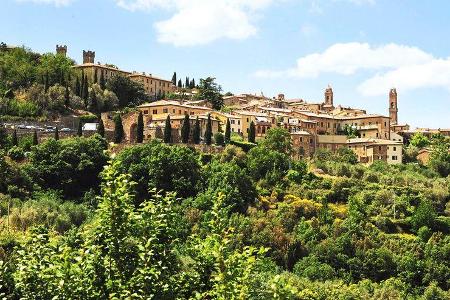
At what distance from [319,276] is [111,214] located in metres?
33.4

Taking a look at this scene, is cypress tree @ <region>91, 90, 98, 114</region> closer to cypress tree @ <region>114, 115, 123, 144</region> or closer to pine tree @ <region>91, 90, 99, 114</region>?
pine tree @ <region>91, 90, 99, 114</region>

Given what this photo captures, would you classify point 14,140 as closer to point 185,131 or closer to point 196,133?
point 185,131

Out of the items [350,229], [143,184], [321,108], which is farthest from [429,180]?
[321,108]

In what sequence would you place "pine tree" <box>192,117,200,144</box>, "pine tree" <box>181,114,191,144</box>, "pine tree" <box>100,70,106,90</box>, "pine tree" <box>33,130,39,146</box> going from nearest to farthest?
1. "pine tree" <box>33,130,39,146</box>
2. "pine tree" <box>181,114,191,144</box>
3. "pine tree" <box>192,117,200,144</box>
4. "pine tree" <box>100,70,106,90</box>

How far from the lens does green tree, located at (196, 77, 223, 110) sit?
81.3 meters

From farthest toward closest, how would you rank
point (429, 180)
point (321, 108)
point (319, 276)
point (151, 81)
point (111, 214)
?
point (321, 108), point (151, 81), point (429, 180), point (319, 276), point (111, 214)

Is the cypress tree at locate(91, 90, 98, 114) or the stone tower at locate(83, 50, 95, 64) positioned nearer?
the cypress tree at locate(91, 90, 98, 114)

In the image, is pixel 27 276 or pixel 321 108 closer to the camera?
pixel 27 276

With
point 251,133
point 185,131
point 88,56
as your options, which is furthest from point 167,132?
point 88,56

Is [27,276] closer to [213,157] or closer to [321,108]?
[213,157]

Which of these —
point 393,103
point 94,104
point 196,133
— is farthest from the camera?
point 393,103

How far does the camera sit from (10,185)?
45.1 metres

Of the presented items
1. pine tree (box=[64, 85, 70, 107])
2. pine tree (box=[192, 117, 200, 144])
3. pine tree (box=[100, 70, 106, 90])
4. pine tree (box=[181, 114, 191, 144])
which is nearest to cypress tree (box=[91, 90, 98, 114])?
pine tree (box=[64, 85, 70, 107])

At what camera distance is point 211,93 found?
268 feet
